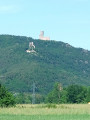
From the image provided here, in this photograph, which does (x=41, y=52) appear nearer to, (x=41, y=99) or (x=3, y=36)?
(x=3, y=36)

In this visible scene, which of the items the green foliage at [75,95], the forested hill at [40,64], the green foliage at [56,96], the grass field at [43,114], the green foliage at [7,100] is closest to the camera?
the grass field at [43,114]

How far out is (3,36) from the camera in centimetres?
17575

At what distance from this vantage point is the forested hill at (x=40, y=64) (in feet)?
370

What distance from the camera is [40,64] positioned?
130 meters

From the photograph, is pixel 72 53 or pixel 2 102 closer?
pixel 2 102

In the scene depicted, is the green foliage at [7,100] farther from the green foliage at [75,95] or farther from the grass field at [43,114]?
the green foliage at [75,95]

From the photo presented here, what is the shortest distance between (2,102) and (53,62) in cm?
10255

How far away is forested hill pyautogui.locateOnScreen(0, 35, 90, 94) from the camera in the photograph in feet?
370

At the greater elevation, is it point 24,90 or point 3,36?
point 3,36

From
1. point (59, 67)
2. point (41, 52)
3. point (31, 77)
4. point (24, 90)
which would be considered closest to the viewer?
point (24, 90)

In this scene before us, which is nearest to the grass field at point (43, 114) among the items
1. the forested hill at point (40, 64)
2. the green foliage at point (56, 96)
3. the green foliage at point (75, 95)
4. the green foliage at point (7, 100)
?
the green foliage at point (7, 100)

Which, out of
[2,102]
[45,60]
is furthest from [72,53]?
[2,102]

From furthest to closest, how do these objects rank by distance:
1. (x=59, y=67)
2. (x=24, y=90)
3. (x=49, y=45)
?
(x=49, y=45), (x=59, y=67), (x=24, y=90)

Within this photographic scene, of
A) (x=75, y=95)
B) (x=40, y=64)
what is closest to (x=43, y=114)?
(x=75, y=95)
